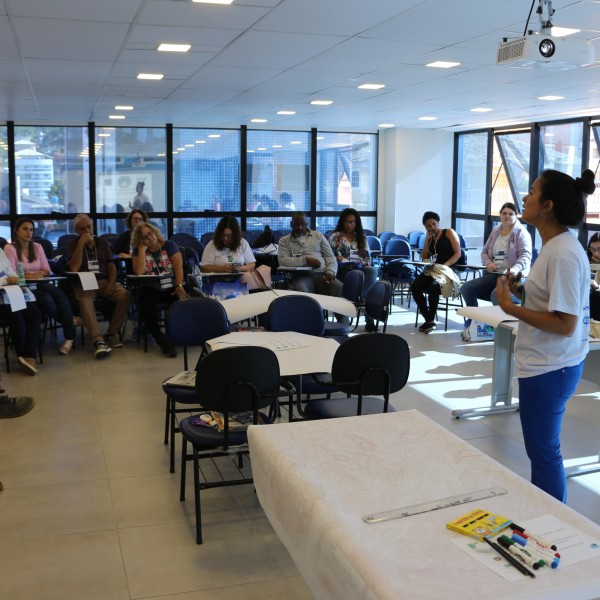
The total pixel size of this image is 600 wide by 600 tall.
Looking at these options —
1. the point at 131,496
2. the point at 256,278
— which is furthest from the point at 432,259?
the point at 131,496

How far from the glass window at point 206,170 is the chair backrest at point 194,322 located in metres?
9.29

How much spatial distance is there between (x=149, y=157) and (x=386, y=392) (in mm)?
11324

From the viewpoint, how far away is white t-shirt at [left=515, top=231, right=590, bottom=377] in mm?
3279

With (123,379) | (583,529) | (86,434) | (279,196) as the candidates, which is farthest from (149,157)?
(583,529)

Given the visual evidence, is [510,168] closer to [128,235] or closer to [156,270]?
[128,235]

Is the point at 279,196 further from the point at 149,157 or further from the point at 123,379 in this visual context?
the point at 123,379

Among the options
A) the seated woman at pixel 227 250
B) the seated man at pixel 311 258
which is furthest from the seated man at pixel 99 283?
the seated man at pixel 311 258

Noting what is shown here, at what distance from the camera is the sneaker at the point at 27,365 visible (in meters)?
7.52

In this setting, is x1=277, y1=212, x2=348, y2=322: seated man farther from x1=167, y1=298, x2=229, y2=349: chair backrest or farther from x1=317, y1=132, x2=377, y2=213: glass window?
x1=317, y1=132, x2=377, y2=213: glass window

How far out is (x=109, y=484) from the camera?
15.6 feet

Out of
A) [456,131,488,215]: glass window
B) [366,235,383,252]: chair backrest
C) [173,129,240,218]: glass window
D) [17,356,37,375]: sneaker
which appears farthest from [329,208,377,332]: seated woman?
[456,131,488,215]: glass window

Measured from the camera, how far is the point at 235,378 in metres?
3.97

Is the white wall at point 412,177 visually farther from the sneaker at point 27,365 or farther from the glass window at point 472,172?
the sneaker at point 27,365

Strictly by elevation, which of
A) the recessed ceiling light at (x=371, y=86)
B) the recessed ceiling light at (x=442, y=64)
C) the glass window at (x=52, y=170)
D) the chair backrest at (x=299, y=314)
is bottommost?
the chair backrest at (x=299, y=314)
